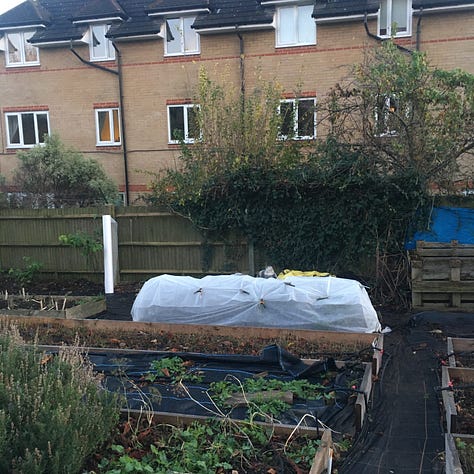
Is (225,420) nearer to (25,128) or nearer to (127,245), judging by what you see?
(127,245)

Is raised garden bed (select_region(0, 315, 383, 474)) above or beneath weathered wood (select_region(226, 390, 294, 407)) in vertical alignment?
beneath

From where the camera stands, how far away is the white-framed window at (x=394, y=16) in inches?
591

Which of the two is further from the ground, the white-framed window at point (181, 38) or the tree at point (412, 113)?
the white-framed window at point (181, 38)

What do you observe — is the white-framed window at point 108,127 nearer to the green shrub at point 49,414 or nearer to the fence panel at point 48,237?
the fence panel at point 48,237

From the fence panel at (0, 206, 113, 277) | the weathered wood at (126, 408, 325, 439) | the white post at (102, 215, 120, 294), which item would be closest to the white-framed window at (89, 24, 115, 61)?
the fence panel at (0, 206, 113, 277)

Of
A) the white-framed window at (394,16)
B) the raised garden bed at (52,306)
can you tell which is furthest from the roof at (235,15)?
the raised garden bed at (52,306)

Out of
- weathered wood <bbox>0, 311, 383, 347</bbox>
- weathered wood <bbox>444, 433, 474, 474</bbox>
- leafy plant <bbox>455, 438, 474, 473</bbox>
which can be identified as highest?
weathered wood <bbox>444, 433, 474, 474</bbox>

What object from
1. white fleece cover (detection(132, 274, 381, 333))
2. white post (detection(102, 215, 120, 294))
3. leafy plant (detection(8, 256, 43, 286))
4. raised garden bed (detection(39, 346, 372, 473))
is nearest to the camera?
raised garden bed (detection(39, 346, 372, 473))

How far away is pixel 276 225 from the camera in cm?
1051

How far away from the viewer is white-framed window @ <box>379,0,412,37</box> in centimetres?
1501

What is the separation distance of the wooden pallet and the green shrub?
666 centimetres

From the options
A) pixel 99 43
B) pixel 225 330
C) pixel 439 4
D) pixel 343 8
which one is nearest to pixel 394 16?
pixel 439 4

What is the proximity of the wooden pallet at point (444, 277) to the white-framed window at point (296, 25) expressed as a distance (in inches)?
375

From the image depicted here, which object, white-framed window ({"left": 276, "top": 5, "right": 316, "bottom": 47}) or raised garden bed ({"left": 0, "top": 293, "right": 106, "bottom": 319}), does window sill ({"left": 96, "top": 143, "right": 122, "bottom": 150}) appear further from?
raised garden bed ({"left": 0, "top": 293, "right": 106, "bottom": 319})
